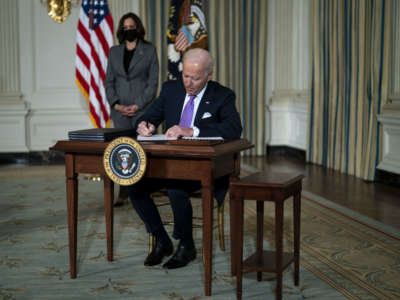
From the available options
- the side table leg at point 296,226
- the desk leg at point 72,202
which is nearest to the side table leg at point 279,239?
the side table leg at point 296,226

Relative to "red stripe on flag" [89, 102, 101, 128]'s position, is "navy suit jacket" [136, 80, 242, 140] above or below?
above

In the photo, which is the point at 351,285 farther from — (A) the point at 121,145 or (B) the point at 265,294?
(A) the point at 121,145

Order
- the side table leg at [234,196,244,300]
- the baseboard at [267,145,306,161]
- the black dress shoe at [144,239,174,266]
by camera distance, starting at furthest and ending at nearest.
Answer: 1. the baseboard at [267,145,306,161]
2. the black dress shoe at [144,239,174,266]
3. the side table leg at [234,196,244,300]

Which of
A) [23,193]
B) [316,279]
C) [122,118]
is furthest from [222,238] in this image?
[23,193]

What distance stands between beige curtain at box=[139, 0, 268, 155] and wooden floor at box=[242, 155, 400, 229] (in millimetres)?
1644

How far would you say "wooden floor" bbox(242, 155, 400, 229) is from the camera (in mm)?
4970

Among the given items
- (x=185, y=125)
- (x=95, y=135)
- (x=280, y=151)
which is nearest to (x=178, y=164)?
(x=95, y=135)

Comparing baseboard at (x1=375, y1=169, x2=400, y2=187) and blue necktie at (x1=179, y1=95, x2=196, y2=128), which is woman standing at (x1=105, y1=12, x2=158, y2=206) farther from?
baseboard at (x1=375, y1=169, x2=400, y2=187)

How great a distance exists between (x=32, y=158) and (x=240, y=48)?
3.96 meters

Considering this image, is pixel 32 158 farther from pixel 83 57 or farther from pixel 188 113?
pixel 188 113

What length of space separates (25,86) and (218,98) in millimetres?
6119

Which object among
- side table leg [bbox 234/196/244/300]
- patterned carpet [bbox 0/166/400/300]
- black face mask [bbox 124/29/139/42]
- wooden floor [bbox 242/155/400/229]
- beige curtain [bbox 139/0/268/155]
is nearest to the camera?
side table leg [bbox 234/196/244/300]

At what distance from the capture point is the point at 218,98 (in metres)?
3.44

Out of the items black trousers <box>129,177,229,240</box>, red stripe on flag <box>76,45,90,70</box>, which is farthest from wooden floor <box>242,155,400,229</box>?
red stripe on flag <box>76,45,90,70</box>
